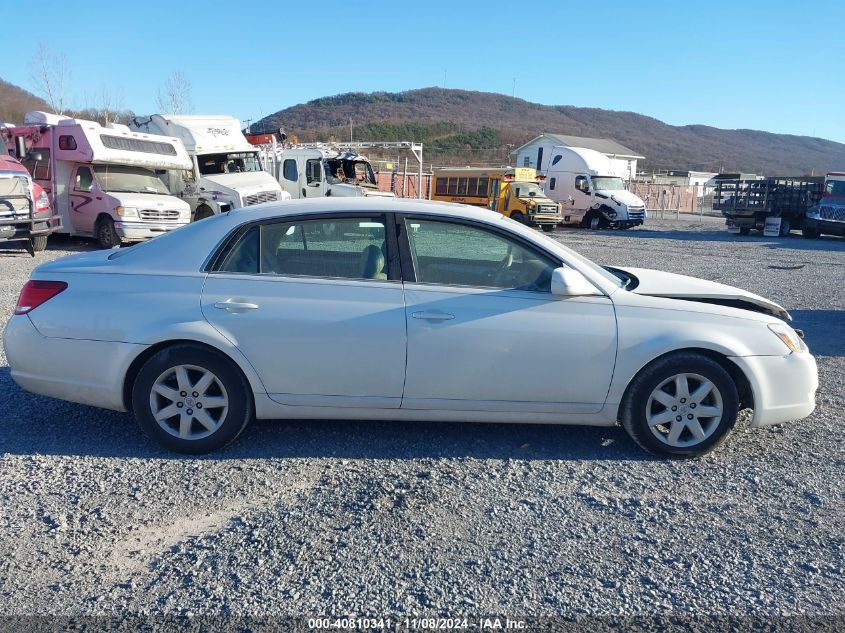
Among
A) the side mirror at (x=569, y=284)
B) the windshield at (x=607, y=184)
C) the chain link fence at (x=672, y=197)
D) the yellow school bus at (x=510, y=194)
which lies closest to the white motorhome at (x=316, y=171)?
the yellow school bus at (x=510, y=194)

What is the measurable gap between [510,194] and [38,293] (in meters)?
25.2

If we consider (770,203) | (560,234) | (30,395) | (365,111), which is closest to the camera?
(30,395)

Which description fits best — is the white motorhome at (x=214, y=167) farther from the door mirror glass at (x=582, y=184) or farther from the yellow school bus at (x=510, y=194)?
the door mirror glass at (x=582, y=184)

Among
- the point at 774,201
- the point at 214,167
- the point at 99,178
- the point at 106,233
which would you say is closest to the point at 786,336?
the point at 106,233

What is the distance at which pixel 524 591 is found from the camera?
301cm

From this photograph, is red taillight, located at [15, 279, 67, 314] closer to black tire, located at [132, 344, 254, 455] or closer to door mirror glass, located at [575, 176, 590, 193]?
black tire, located at [132, 344, 254, 455]

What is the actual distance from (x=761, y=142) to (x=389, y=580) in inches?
7969

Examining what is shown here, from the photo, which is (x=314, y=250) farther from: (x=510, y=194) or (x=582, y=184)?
(x=582, y=184)

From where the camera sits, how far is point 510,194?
28.4 m

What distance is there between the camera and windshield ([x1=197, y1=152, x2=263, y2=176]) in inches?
740

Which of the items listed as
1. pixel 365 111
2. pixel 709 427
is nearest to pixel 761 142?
pixel 365 111

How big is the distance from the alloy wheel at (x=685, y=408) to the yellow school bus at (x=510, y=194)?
2366 centimetres

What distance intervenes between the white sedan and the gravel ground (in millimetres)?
308

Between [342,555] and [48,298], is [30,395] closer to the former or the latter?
[48,298]
